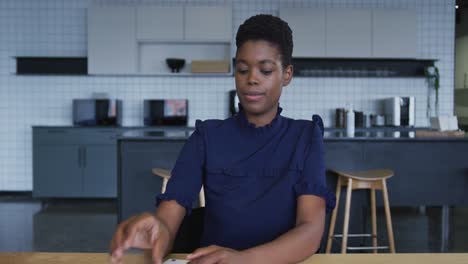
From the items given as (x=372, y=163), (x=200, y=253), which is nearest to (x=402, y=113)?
(x=372, y=163)

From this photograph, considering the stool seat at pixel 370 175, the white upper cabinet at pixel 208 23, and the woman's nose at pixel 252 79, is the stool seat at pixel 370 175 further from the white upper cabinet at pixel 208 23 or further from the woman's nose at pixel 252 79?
the white upper cabinet at pixel 208 23

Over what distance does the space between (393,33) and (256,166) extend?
531 centimetres

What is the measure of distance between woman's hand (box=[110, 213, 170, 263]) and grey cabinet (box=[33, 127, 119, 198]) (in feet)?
16.8

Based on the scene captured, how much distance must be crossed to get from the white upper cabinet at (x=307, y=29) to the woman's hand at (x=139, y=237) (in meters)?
5.27

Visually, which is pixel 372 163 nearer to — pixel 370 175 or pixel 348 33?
pixel 370 175

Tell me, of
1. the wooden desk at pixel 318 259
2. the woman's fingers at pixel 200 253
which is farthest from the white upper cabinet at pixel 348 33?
the woman's fingers at pixel 200 253

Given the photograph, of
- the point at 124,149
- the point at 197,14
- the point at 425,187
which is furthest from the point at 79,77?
the point at 425,187

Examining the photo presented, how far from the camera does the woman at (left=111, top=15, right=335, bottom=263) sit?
108 cm

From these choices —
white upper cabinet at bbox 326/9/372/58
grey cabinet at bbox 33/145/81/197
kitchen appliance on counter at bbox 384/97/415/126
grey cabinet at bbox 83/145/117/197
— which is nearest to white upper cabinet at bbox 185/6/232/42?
white upper cabinet at bbox 326/9/372/58

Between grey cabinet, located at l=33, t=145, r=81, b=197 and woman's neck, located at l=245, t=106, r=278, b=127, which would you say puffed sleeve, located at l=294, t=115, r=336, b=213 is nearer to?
woman's neck, located at l=245, t=106, r=278, b=127

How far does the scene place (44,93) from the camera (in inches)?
246

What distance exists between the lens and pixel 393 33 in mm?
5945

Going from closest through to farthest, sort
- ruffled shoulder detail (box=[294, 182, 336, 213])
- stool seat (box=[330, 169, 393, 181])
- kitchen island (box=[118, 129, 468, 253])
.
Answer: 1. ruffled shoulder detail (box=[294, 182, 336, 213])
2. stool seat (box=[330, 169, 393, 181])
3. kitchen island (box=[118, 129, 468, 253])

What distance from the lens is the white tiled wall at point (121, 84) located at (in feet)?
20.4
